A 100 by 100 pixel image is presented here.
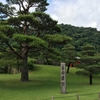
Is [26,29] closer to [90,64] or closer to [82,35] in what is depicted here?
[90,64]

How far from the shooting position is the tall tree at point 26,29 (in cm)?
1571

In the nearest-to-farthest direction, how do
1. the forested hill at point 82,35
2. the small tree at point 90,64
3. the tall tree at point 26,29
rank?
1. the tall tree at point 26,29
2. the small tree at point 90,64
3. the forested hill at point 82,35

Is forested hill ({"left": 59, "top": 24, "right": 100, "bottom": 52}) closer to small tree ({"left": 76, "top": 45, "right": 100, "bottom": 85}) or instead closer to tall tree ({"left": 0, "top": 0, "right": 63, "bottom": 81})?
small tree ({"left": 76, "top": 45, "right": 100, "bottom": 85})

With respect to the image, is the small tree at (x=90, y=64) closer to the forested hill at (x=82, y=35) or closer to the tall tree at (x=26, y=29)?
the tall tree at (x=26, y=29)

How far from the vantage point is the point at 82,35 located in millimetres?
49281

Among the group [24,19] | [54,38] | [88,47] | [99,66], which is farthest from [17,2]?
[99,66]

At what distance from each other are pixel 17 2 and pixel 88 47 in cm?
866

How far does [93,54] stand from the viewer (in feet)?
73.3

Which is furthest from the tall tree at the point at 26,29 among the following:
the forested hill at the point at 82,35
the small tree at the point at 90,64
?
the forested hill at the point at 82,35

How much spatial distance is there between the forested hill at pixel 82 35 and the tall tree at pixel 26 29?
78.0 feet

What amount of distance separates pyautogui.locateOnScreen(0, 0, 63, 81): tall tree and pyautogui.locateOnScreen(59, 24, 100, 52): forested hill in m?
23.8

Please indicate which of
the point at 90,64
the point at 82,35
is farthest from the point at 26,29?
the point at 82,35

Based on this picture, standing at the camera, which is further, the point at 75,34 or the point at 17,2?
the point at 75,34

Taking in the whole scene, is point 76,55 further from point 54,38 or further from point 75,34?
point 75,34
